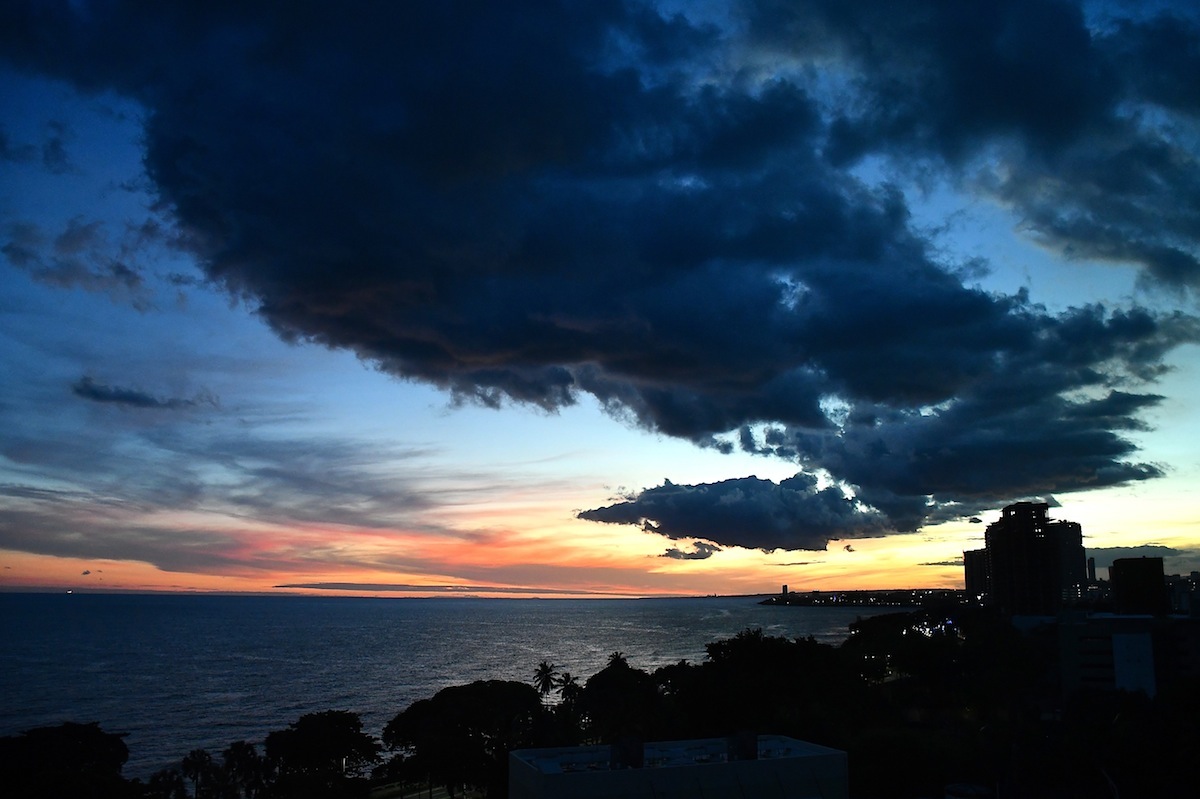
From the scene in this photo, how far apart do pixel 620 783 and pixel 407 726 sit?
2077 inches

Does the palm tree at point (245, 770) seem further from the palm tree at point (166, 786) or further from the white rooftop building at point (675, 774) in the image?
the white rooftop building at point (675, 774)

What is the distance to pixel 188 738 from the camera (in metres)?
108

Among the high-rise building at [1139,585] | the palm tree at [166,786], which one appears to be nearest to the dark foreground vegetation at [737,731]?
the palm tree at [166,786]

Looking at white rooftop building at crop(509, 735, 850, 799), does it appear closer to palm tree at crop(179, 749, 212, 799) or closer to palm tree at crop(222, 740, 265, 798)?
palm tree at crop(222, 740, 265, 798)

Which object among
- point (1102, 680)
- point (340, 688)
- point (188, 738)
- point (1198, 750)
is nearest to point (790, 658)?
point (1198, 750)

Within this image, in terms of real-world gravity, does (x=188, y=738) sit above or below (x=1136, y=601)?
below

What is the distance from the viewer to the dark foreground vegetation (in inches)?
2261

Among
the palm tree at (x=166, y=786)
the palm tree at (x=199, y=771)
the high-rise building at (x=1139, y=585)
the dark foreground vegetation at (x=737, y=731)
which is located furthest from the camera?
the high-rise building at (x=1139, y=585)

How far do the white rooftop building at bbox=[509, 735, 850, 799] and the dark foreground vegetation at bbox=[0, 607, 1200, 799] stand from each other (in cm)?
2160

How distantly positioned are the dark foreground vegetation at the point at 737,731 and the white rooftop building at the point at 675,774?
2160cm

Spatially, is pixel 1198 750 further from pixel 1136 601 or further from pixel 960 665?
pixel 1136 601

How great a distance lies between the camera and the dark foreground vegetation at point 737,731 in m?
57.4

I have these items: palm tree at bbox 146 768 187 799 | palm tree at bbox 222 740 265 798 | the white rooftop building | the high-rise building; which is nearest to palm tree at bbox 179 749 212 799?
palm tree at bbox 222 740 265 798

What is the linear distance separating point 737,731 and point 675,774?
8.76 m
